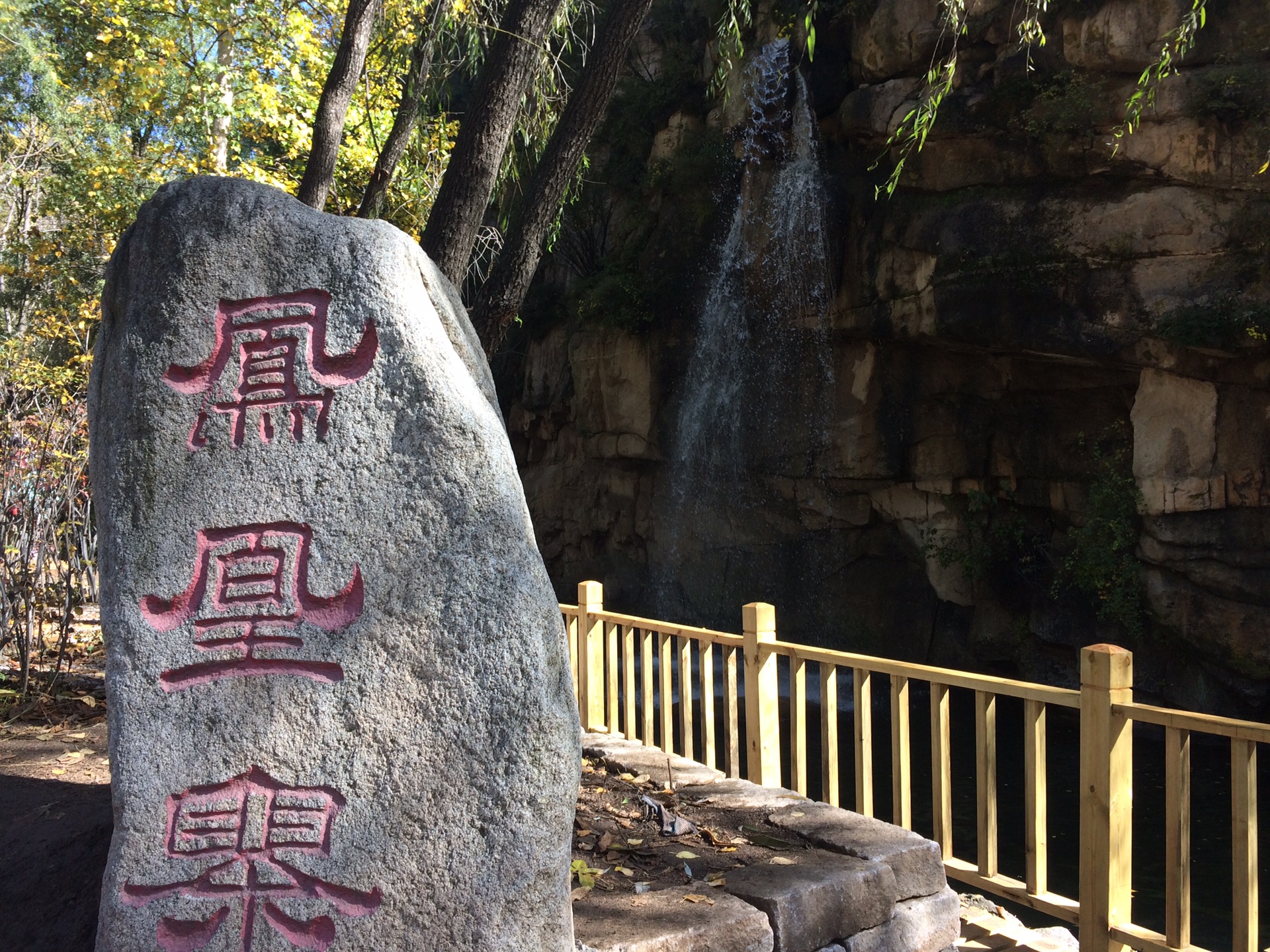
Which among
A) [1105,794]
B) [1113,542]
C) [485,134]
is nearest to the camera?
[1105,794]

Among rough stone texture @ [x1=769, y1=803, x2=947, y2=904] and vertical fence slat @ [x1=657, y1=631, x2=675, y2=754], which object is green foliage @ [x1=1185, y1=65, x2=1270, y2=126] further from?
rough stone texture @ [x1=769, y1=803, x2=947, y2=904]

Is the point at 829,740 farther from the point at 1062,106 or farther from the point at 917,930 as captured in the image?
the point at 1062,106

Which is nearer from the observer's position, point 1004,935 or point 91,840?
point 91,840

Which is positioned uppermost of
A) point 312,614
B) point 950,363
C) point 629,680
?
point 950,363

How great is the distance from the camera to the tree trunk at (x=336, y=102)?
16.5ft

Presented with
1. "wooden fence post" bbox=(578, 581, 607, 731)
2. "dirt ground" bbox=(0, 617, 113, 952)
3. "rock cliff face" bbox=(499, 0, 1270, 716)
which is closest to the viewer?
"dirt ground" bbox=(0, 617, 113, 952)

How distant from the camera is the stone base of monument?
8.02ft

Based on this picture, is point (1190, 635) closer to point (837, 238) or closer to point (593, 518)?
point (837, 238)

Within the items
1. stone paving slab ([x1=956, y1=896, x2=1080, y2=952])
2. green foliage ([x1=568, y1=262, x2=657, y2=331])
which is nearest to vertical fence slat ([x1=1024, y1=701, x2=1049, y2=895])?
stone paving slab ([x1=956, y1=896, x2=1080, y2=952])

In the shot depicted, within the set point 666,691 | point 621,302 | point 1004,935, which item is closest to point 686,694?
point 666,691

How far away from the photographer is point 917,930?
2.98 meters

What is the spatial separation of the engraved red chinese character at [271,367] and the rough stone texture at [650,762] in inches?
76.2

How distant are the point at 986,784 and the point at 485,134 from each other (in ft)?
10.2

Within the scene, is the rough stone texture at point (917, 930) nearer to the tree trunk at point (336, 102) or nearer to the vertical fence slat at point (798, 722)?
the vertical fence slat at point (798, 722)
